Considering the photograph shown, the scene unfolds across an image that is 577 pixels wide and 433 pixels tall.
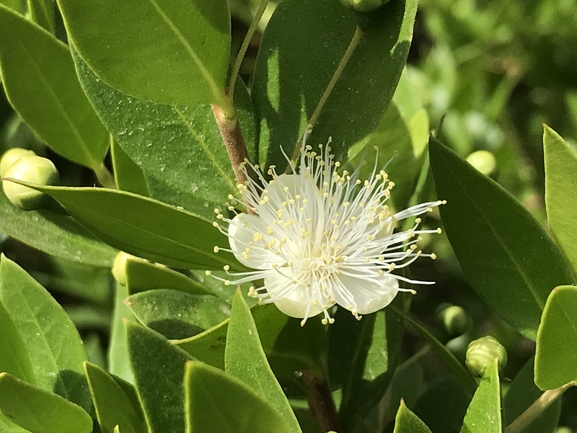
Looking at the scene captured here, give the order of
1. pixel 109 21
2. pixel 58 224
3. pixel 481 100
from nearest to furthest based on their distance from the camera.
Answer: pixel 109 21, pixel 58 224, pixel 481 100

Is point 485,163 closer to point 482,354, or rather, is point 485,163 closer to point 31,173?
point 482,354

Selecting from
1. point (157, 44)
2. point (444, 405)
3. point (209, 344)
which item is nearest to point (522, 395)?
point (444, 405)

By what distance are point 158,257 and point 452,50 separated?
1.64 metres


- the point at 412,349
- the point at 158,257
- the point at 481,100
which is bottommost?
the point at 412,349

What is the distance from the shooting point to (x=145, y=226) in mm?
795

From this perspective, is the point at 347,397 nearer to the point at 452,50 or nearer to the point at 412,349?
the point at 412,349

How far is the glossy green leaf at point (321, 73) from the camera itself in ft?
2.84

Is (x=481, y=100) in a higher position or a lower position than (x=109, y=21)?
lower

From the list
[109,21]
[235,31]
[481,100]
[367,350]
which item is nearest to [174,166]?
[109,21]

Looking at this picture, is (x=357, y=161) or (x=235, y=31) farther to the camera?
(x=235, y=31)

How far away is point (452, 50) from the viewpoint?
222 cm

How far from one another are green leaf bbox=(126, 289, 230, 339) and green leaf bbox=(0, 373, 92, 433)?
0.43 feet

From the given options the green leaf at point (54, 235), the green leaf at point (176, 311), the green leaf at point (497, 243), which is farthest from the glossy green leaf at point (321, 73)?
the green leaf at point (54, 235)

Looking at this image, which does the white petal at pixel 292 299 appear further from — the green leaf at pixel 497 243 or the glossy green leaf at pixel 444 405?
the glossy green leaf at pixel 444 405
